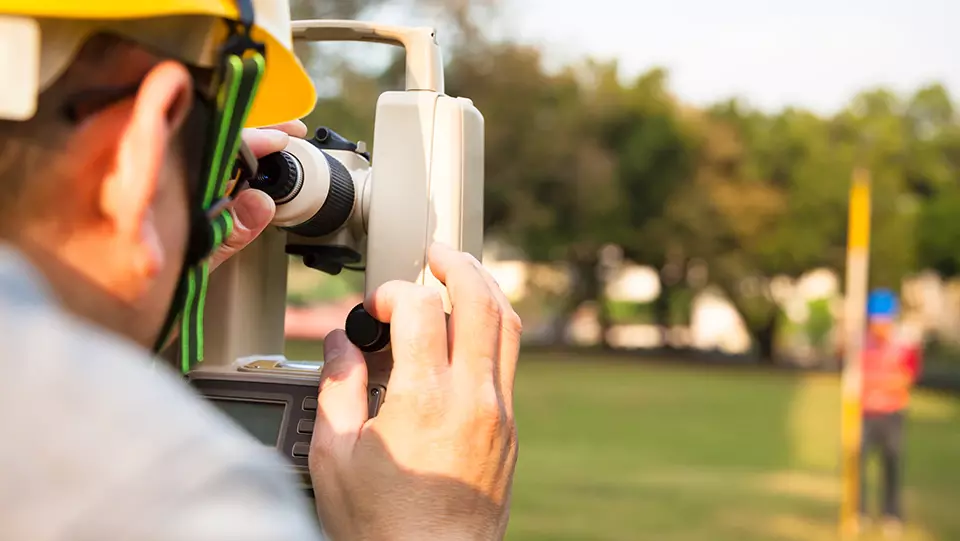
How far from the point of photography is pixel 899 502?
8.80m

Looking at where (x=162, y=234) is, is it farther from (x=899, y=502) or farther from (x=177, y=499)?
(x=899, y=502)

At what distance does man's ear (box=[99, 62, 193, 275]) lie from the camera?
576 millimetres

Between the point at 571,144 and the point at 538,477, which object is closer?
the point at 538,477

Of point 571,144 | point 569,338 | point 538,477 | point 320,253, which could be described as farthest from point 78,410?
point 569,338

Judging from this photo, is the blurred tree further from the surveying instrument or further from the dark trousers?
the surveying instrument

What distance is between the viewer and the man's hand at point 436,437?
0.87m

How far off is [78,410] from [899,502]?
9174 millimetres

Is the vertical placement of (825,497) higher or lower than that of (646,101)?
lower

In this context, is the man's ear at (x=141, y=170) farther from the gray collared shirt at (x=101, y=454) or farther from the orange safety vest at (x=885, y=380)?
the orange safety vest at (x=885, y=380)

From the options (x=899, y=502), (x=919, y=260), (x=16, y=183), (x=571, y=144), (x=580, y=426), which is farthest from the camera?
(x=919, y=260)

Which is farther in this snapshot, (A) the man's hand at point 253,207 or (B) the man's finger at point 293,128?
(B) the man's finger at point 293,128

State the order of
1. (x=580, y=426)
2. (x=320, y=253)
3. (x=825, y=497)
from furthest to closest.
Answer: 1. (x=580, y=426)
2. (x=825, y=497)
3. (x=320, y=253)

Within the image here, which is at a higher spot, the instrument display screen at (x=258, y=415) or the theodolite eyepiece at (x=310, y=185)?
the theodolite eyepiece at (x=310, y=185)

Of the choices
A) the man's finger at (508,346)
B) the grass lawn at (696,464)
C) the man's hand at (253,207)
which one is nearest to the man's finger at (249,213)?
the man's hand at (253,207)
